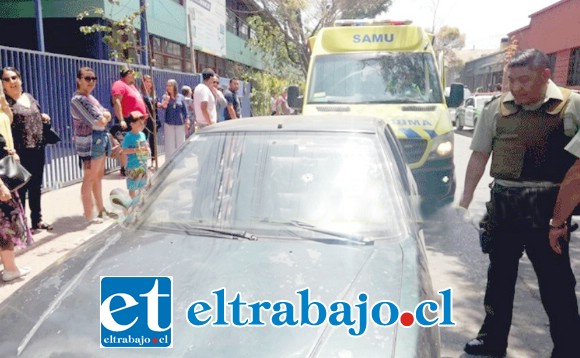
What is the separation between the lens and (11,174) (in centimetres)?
389

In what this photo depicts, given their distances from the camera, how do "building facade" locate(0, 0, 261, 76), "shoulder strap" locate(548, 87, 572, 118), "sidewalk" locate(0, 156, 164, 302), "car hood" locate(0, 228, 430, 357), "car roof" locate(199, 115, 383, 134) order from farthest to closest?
"building facade" locate(0, 0, 261, 76)
"sidewalk" locate(0, 156, 164, 302)
"car roof" locate(199, 115, 383, 134)
"shoulder strap" locate(548, 87, 572, 118)
"car hood" locate(0, 228, 430, 357)

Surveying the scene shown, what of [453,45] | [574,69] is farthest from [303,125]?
[453,45]

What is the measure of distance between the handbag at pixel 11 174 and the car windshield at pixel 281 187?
1592mm

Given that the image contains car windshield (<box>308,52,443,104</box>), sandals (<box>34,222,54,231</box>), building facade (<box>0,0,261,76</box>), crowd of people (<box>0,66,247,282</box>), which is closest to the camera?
crowd of people (<box>0,66,247,282</box>)

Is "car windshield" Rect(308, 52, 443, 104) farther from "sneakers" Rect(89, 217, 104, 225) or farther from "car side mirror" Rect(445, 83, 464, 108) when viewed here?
"sneakers" Rect(89, 217, 104, 225)

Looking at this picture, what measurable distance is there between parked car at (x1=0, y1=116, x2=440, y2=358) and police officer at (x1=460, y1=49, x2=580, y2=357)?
1.98ft

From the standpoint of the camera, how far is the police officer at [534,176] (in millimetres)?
2725

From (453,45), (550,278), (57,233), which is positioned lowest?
(57,233)

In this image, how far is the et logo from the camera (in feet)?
5.76

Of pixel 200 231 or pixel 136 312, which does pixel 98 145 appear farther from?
pixel 136 312

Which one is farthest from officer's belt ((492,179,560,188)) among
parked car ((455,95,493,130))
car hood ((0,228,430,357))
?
parked car ((455,95,493,130))

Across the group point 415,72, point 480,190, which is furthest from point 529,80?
point 480,190

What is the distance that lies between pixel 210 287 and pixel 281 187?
2.92 feet

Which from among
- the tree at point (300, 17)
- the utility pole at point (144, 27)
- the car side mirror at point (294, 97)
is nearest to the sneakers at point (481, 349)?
the car side mirror at point (294, 97)
